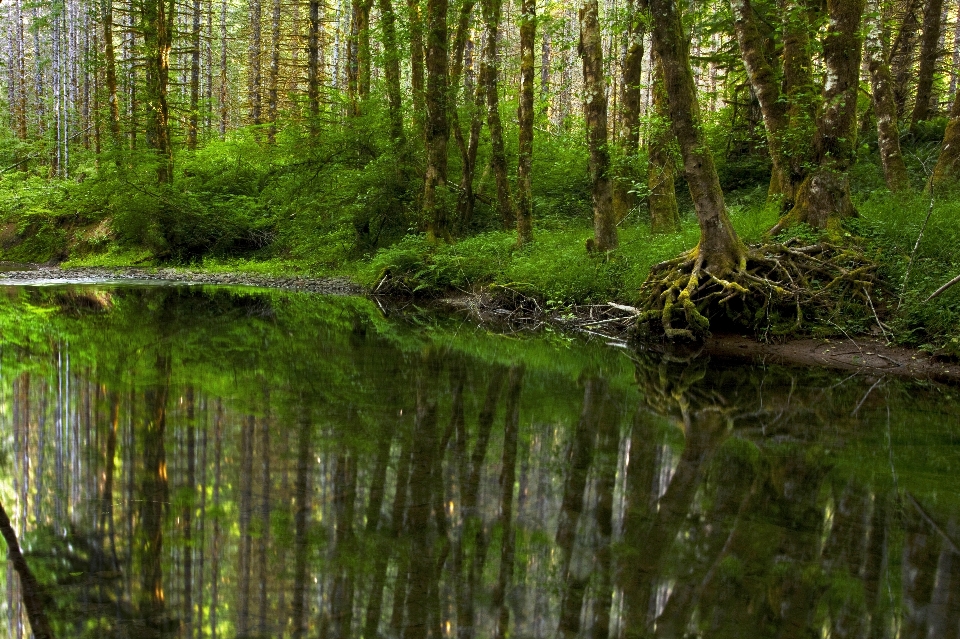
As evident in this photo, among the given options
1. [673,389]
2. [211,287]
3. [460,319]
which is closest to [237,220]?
[211,287]

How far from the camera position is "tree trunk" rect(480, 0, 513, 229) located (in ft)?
54.5

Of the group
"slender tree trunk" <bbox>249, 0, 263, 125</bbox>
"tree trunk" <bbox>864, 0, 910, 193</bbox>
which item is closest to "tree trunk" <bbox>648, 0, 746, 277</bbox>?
"tree trunk" <bbox>864, 0, 910, 193</bbox>

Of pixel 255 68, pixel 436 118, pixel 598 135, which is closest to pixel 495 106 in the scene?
pixel 436 118

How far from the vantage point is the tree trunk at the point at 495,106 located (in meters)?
16.6

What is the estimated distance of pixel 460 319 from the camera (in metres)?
14.2

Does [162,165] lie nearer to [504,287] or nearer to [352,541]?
[504,287]

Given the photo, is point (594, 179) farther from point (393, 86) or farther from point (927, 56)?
point (927, 56)

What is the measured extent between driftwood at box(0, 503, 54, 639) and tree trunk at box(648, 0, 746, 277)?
9.21 m

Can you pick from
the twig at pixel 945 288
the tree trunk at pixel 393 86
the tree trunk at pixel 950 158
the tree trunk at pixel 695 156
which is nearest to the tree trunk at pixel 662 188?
the tree trunk at pixel 695 156

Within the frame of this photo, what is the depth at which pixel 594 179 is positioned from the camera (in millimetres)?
13734

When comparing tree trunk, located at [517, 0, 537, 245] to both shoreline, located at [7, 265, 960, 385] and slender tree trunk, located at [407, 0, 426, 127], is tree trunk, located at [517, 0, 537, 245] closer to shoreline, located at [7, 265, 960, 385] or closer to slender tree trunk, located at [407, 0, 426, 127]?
shoreline, located at [7, 265, 960, 385]

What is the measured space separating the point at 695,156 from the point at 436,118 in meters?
7.88

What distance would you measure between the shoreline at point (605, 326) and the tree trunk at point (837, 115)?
7.19ft

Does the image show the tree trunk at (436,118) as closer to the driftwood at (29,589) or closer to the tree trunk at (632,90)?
the tree trunk at (632,90)
